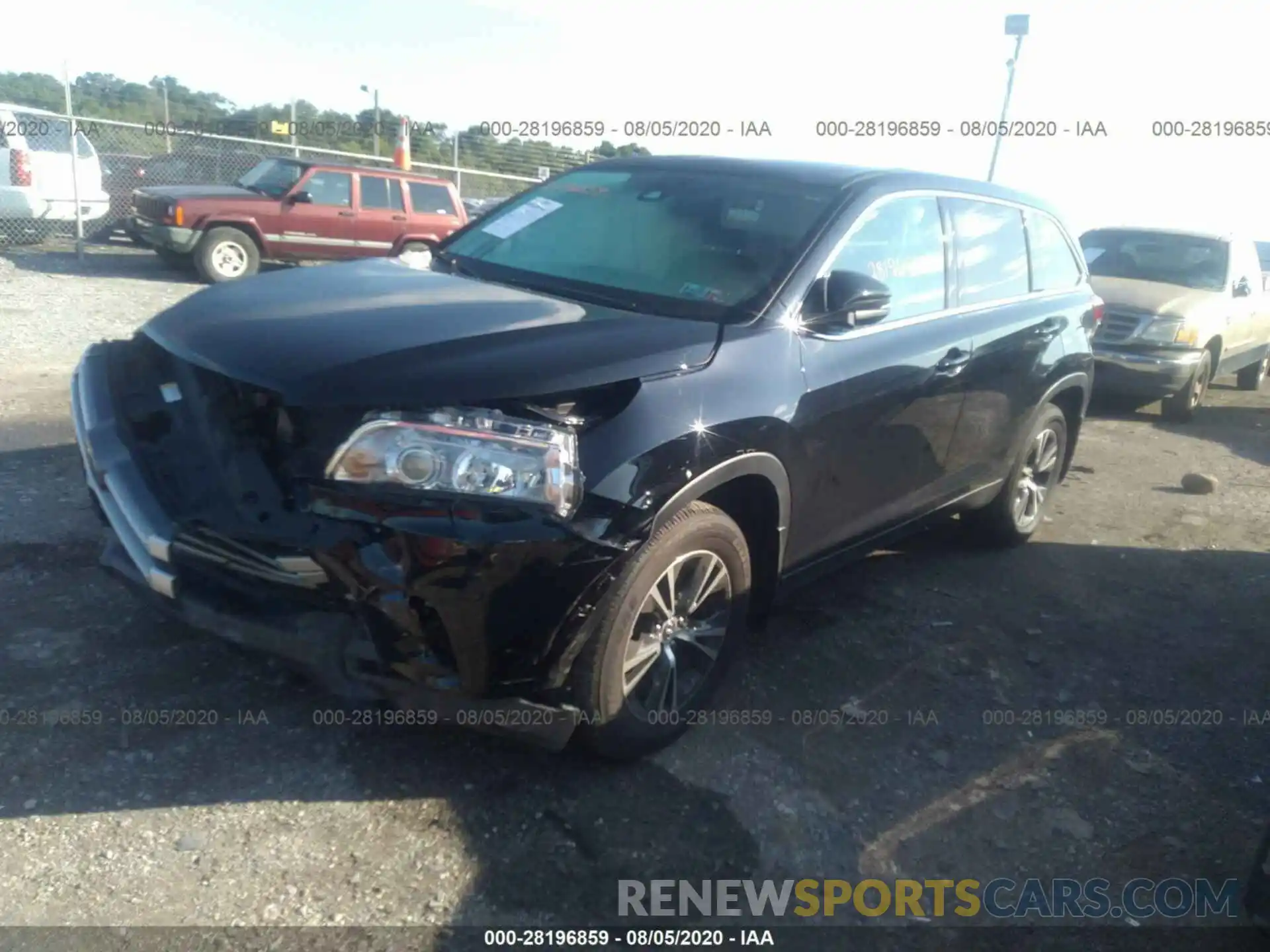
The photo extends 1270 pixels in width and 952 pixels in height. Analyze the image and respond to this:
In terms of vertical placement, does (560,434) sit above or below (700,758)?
above

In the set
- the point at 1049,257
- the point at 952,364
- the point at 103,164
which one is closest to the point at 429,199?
the point at 103,164

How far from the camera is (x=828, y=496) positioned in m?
3.68

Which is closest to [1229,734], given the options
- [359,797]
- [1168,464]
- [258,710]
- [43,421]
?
[359,797]

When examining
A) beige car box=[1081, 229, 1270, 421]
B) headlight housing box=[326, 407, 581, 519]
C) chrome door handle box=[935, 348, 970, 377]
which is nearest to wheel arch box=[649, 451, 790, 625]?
headlight housing box=[326, 407, 581, 519]

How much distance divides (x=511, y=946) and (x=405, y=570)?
941 millimetres

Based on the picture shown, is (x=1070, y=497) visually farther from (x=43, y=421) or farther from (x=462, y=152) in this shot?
(x=462, y=152)

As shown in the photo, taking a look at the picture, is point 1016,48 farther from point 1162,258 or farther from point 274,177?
point 274,177

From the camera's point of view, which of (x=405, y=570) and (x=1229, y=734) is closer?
(x=405, y=570)

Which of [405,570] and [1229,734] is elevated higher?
[405,570]

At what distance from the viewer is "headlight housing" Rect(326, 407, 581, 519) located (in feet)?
8.31

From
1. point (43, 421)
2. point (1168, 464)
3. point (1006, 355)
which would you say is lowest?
Result: point (1168, 464)

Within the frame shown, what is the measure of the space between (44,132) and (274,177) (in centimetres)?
297

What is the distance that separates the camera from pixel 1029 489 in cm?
557

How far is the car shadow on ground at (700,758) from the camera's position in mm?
2852
